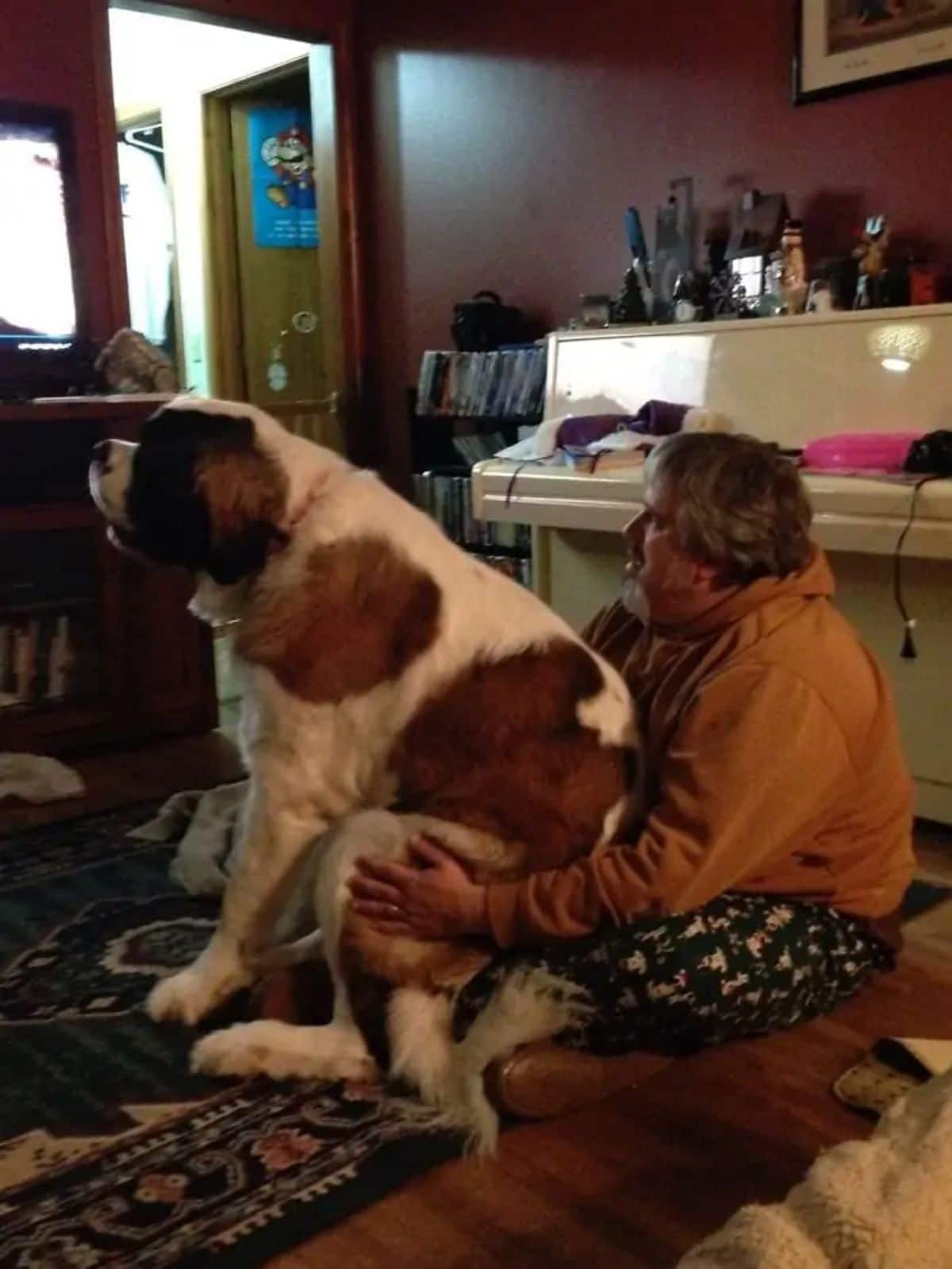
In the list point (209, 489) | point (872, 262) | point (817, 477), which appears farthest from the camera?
point (872, 262)

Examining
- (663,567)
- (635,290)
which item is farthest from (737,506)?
(635,290)

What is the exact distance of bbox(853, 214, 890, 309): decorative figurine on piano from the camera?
2984mm

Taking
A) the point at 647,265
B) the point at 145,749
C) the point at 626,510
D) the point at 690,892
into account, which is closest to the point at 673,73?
the point at 647,265

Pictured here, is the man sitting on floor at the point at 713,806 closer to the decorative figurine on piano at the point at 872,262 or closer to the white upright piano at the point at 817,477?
the white upright piano at the point at 817,477

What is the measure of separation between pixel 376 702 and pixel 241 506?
31 cm

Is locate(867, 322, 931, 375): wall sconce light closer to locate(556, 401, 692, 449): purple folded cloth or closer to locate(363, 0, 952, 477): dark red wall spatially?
locate(363, 0, 952, 477): dark red wall

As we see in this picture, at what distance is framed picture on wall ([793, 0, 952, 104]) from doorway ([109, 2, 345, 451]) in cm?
246

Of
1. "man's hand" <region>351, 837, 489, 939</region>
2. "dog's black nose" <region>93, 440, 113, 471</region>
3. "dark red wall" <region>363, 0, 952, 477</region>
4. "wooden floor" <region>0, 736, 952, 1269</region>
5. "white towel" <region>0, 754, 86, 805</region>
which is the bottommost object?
"white towel" <region>0, 754, 86, 805</region>

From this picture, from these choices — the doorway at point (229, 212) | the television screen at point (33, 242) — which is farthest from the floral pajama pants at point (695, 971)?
the doorway at point (229, 212)

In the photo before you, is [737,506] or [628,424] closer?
[737,506]

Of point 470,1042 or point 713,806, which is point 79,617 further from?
point 713,806

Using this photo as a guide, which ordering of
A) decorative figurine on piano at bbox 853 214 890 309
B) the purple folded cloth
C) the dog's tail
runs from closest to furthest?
the dog's tail → decorative figurine on piano at bbox 853 214 890 309 → the purple folded cloth

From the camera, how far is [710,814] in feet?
5.02

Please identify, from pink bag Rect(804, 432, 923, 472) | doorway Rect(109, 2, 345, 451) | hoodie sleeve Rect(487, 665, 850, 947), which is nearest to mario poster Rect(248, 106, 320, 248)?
doorway Rect(109, 2, 345, 451)
